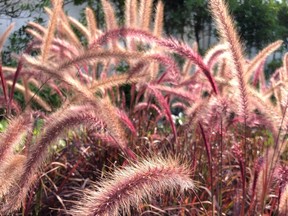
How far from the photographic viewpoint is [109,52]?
7.80 ft

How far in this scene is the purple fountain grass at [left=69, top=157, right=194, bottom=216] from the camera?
1.45m

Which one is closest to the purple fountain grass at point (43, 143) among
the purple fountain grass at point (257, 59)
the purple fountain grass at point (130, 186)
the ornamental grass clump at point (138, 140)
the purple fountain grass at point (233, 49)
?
the ornamental grass clump at point (138, 140)

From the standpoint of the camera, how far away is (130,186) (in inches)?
59.3

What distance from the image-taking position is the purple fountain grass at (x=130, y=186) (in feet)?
4.77

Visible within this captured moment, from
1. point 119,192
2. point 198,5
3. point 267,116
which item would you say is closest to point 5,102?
point 267,116

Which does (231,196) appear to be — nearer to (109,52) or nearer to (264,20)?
(109,52)

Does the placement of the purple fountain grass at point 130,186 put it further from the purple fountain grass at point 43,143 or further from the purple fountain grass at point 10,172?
the purple fountain grass at point 10,172

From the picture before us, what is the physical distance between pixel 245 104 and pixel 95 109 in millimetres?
478

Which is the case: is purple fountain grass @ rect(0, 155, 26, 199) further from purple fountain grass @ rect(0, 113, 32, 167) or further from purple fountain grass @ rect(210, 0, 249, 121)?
purple fountain grass @ rect(210, 0, 249, 121)

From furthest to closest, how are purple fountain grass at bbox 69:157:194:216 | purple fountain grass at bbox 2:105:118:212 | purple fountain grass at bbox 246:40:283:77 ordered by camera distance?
1. purple fountain grass at bbox 246:40:283:77
2. purple fountain grass at bbox 2:105:118:212
3. purple fountain grass at bbox 69:157:194:216

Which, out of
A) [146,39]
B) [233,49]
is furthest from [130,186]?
[146,39]

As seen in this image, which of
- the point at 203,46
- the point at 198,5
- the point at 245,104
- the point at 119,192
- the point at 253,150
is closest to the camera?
the point at 119,192

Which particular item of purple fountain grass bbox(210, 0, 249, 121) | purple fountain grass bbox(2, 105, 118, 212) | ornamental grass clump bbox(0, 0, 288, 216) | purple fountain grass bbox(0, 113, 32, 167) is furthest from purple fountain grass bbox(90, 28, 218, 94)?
purple fountain grass bbox(0, 113, 32, 167)

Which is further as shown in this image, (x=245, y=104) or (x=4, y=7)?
(x=4, y=7)
